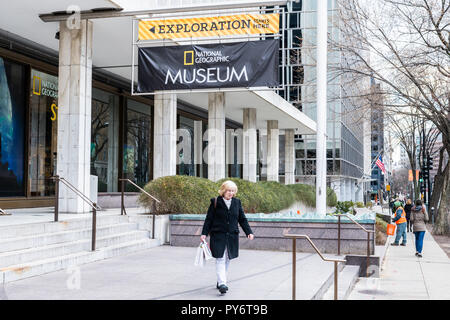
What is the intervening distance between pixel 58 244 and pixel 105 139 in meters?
12.5

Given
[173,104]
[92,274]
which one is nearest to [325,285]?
[92,274]

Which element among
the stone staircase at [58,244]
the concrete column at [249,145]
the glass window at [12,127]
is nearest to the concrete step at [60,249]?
the stone staircase at [58,244]

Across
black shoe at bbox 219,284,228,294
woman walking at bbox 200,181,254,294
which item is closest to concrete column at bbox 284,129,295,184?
woman walking at bbox 200,181,254,294

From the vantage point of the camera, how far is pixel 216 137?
23.5m

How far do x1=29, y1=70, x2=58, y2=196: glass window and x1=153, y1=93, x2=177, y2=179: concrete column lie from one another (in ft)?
12.5

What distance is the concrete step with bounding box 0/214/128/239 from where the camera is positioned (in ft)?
30.4

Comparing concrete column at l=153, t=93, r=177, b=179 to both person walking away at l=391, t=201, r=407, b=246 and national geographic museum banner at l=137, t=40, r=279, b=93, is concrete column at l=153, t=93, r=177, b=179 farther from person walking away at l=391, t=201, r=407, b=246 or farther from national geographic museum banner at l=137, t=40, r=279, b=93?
person walking away at l=391, t=201, r=407, b=246

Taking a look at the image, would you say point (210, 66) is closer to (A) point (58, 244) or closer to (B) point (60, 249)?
(A) point (58, 244)

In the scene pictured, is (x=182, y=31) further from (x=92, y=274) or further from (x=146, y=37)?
(x=92, y=274)

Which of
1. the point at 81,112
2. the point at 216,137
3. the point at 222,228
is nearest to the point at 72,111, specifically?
the point at 81,112

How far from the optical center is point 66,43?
45.5ft

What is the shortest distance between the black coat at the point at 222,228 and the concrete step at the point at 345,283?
6.24ft

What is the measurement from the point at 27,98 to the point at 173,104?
5.47m

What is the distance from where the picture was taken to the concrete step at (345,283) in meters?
8.62
